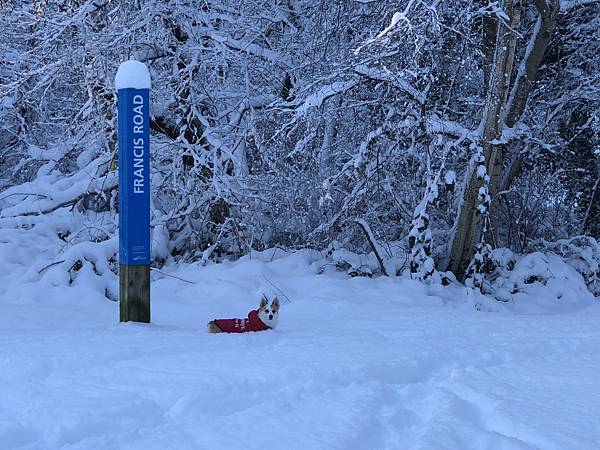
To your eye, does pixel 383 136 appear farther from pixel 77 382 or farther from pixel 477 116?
pixel 77 382

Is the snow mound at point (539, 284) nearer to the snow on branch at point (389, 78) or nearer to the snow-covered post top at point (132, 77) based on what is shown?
the snow on branch at point (389, 78)

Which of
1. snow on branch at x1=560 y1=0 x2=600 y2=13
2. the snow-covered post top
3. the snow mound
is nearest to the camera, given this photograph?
the snow-covered post top

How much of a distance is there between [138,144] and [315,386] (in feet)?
8.74

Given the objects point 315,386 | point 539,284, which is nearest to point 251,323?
point 315,386

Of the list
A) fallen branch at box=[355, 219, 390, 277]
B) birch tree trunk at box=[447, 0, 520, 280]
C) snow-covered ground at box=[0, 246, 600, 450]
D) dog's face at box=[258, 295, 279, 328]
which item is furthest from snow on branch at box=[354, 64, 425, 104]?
dog's face at box=[258, 295, 279, 328]

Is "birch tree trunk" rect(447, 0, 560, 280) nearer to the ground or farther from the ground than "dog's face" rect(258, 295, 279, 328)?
farther from the ground

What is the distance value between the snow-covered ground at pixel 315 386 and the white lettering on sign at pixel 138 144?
111 cm

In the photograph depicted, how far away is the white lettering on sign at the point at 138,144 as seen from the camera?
5.22m

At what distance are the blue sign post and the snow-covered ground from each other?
422 mm

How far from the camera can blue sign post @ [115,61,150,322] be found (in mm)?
5211

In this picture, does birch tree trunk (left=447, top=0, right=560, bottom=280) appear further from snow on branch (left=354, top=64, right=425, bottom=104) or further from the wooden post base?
the wooden post base

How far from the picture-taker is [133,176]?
5234 mm

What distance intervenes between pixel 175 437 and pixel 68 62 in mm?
7836

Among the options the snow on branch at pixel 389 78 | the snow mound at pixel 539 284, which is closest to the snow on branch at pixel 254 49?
the snow on branch at pixel 389 78
